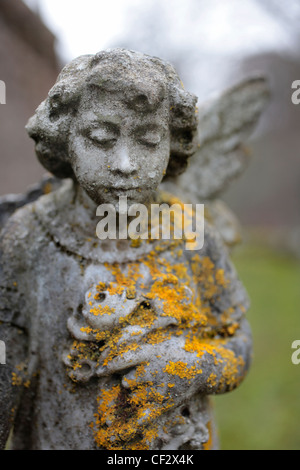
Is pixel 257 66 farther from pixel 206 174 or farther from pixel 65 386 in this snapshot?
pixel 65 386

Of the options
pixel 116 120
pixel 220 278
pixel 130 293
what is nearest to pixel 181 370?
pixel 130 293

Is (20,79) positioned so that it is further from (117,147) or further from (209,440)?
(209,440)

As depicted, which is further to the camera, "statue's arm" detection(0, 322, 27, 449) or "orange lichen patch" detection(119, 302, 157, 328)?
"statue's arm" detection(0, 322, 27, 449)

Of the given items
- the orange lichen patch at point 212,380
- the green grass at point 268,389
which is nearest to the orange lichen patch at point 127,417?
the orange lichen patch at point 212,380

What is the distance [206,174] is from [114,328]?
0.96 m

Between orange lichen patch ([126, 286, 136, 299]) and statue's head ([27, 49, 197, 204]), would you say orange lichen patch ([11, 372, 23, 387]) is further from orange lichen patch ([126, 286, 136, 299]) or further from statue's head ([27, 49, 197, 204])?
statue's head ([27, 49, 197, 204])

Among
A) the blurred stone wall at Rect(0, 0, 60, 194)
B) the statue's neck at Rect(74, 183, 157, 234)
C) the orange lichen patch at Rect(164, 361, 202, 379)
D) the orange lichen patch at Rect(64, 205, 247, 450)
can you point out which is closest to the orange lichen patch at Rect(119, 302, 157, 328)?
the orange lichen patch at Rect(64, 205, 247, 450)

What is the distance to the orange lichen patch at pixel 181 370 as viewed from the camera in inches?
44.6

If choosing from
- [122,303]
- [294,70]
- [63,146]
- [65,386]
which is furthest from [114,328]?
[294,70]

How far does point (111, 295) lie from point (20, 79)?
2816 mm

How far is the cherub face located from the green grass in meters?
2.50

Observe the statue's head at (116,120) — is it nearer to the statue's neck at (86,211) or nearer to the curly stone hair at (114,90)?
the curly stone hair at (114,90)

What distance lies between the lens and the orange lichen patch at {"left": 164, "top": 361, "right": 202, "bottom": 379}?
44.6 inches

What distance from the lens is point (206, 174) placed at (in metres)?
1.94
